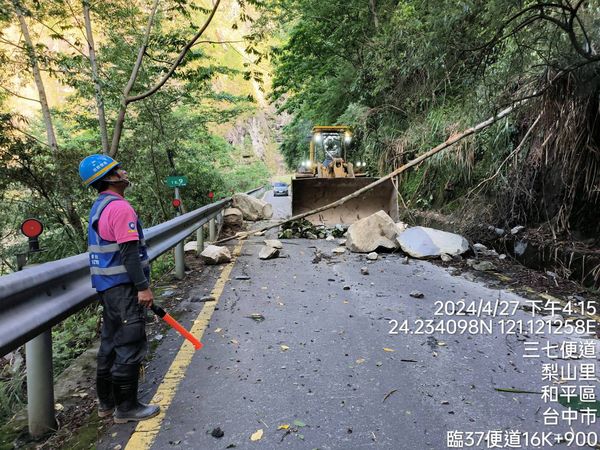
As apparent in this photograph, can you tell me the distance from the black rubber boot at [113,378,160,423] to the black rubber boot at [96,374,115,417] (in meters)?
0.11

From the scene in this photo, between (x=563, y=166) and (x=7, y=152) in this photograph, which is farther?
(x=7, y=152)

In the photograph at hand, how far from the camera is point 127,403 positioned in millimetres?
2469

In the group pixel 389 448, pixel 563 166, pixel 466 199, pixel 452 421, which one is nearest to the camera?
pixel 389 448

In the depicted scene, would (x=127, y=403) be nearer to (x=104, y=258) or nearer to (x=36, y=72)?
(x=104, y=258)

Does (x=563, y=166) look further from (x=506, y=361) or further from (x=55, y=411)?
(x=55, y=411)

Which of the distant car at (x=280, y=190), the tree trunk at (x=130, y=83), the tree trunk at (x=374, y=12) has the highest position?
the tree trunk at (x=374, y=12)

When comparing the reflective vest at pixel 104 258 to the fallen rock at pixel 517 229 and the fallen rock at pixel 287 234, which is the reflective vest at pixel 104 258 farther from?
the fallen rock at pixel 287 234

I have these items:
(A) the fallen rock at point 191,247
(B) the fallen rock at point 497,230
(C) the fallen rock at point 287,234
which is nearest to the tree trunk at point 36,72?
(A) the fallen rock at point 191,247

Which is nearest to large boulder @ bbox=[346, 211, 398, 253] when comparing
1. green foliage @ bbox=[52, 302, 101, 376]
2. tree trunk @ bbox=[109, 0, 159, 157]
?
green foliage @ bbox=[52, 302, 101, 376]

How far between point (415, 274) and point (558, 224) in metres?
2.21

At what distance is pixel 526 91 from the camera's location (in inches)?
235

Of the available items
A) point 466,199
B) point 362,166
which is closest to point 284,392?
point 466,199

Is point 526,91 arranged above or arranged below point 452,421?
above

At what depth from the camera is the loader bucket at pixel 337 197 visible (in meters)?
10.8
